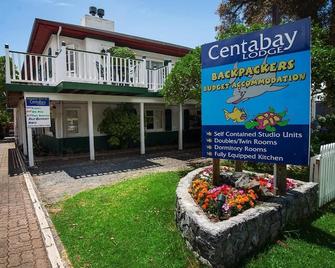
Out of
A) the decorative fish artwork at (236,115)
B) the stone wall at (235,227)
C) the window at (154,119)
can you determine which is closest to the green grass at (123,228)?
the stone wall at (235,227)

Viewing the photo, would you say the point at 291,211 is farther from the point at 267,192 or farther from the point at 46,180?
the point at 46,180

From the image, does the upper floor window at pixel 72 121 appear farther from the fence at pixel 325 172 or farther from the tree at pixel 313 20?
the fence at pixel 325 172

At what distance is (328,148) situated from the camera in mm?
5609

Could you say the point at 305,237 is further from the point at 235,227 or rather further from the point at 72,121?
the point at 72,121

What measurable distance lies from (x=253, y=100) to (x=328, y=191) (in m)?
Result: 2.99

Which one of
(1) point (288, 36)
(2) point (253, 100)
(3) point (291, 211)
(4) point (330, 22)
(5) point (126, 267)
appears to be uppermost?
(4) point (330, 22)

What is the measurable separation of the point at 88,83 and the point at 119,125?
3.87 meters

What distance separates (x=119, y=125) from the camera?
549 inches

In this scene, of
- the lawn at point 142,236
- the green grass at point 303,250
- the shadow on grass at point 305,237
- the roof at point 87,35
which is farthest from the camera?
the roof at point 87,35

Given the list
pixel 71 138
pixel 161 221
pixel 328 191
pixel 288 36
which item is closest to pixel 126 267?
pixel 161 221

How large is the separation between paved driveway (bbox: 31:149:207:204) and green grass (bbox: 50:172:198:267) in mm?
1027

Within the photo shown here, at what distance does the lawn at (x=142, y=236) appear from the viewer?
357 cm

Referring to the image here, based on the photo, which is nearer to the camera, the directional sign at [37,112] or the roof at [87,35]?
the directional sign at [37,112]

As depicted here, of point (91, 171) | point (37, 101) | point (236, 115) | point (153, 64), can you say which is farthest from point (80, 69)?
point (236, 115)
